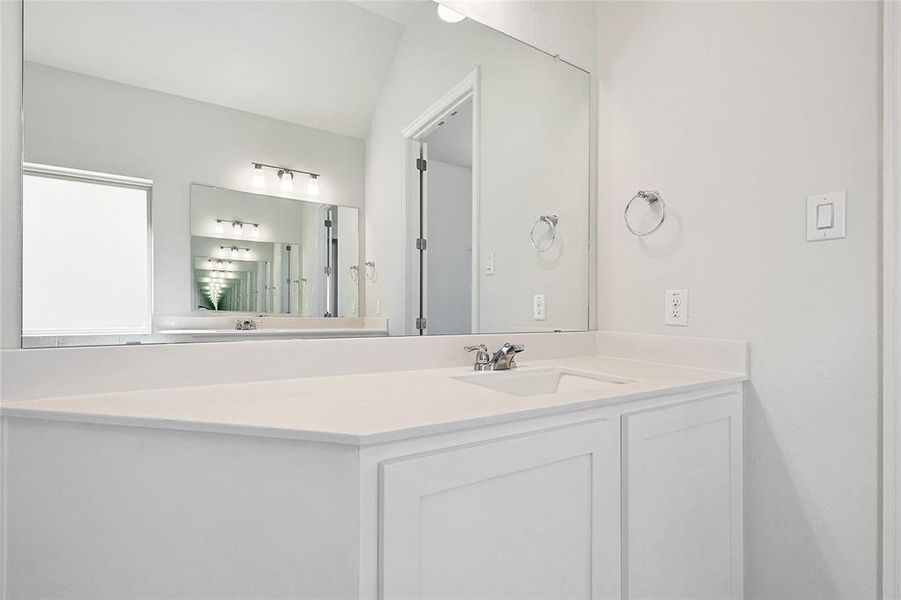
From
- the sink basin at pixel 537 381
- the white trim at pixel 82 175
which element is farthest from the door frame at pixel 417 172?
the white trim at pixel 82 175

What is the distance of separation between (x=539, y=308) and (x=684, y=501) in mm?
739

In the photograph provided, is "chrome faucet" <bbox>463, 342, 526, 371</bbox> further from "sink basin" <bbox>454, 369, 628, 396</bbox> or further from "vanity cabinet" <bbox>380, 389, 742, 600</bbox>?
"vanity cabinet" <bbox>380, 389, 742, 600</bbox>

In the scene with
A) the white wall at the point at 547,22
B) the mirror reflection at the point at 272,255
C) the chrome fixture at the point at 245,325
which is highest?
the white wall at the point at 547,22

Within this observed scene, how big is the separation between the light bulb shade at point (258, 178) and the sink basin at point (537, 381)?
2.33ft

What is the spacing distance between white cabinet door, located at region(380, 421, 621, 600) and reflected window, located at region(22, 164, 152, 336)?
2.35 feet

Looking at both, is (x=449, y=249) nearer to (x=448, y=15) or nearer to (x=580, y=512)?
(x=448, y=15)

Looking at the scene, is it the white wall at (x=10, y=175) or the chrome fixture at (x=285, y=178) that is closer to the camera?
the white wall at (x=10, y=175)

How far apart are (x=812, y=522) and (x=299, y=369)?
1362 millimetres

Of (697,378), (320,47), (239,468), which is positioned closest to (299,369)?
(239,468)

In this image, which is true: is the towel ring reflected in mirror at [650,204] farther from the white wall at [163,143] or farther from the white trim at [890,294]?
the white wall at [163,143]

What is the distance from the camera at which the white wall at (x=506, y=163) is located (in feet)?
4.34

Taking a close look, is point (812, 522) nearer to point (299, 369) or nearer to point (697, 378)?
point (697, 378)

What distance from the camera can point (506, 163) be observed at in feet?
5.15

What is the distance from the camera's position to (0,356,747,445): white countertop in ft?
2.28
